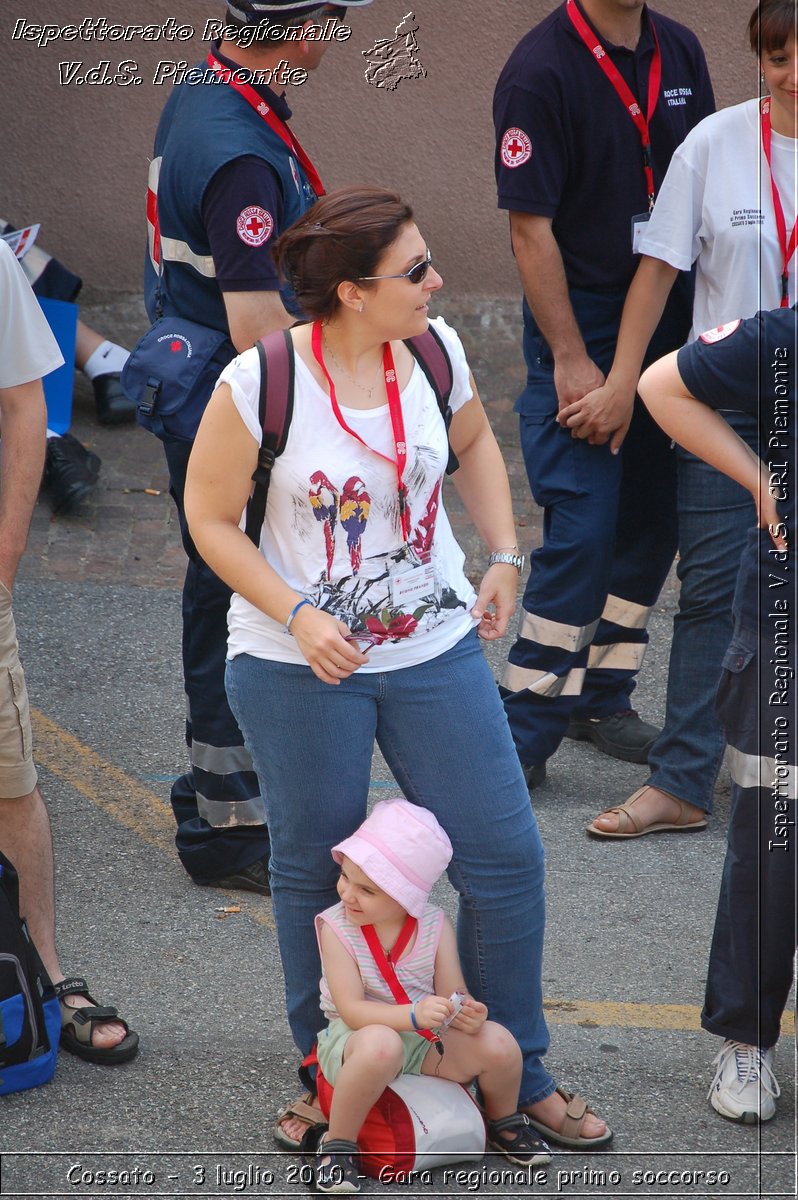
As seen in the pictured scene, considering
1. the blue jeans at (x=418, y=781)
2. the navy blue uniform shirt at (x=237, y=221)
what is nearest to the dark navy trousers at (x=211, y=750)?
the navy blue uniform shirt at (x=237, y=221)

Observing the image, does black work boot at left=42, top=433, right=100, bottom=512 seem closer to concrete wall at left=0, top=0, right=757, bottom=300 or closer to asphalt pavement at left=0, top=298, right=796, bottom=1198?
asphalt pavement at left=0, top=298, right=796, bottom=1198

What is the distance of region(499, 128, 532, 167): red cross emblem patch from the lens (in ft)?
13.6

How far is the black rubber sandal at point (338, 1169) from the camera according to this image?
9.08 feet

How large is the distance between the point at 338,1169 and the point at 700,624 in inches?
78.4

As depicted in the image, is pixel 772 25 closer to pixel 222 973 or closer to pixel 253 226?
pixel 253 226

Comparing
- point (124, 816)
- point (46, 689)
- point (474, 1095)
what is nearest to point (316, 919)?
point (474, 1095)

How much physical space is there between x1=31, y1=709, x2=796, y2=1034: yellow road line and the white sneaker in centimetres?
25

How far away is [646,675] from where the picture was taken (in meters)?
5.45

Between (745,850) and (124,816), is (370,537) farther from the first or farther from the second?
(124,816)

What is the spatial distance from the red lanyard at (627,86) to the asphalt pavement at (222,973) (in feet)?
6.18

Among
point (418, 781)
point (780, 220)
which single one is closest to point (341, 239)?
point (418, 781)

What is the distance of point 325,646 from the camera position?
2.59 metres

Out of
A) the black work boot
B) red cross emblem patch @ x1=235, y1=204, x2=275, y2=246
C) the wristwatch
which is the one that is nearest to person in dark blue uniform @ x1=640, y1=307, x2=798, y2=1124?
the wristwatch

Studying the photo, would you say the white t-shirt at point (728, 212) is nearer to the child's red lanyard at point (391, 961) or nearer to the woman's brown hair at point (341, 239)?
the woman's brown hair at point (341, 239)
